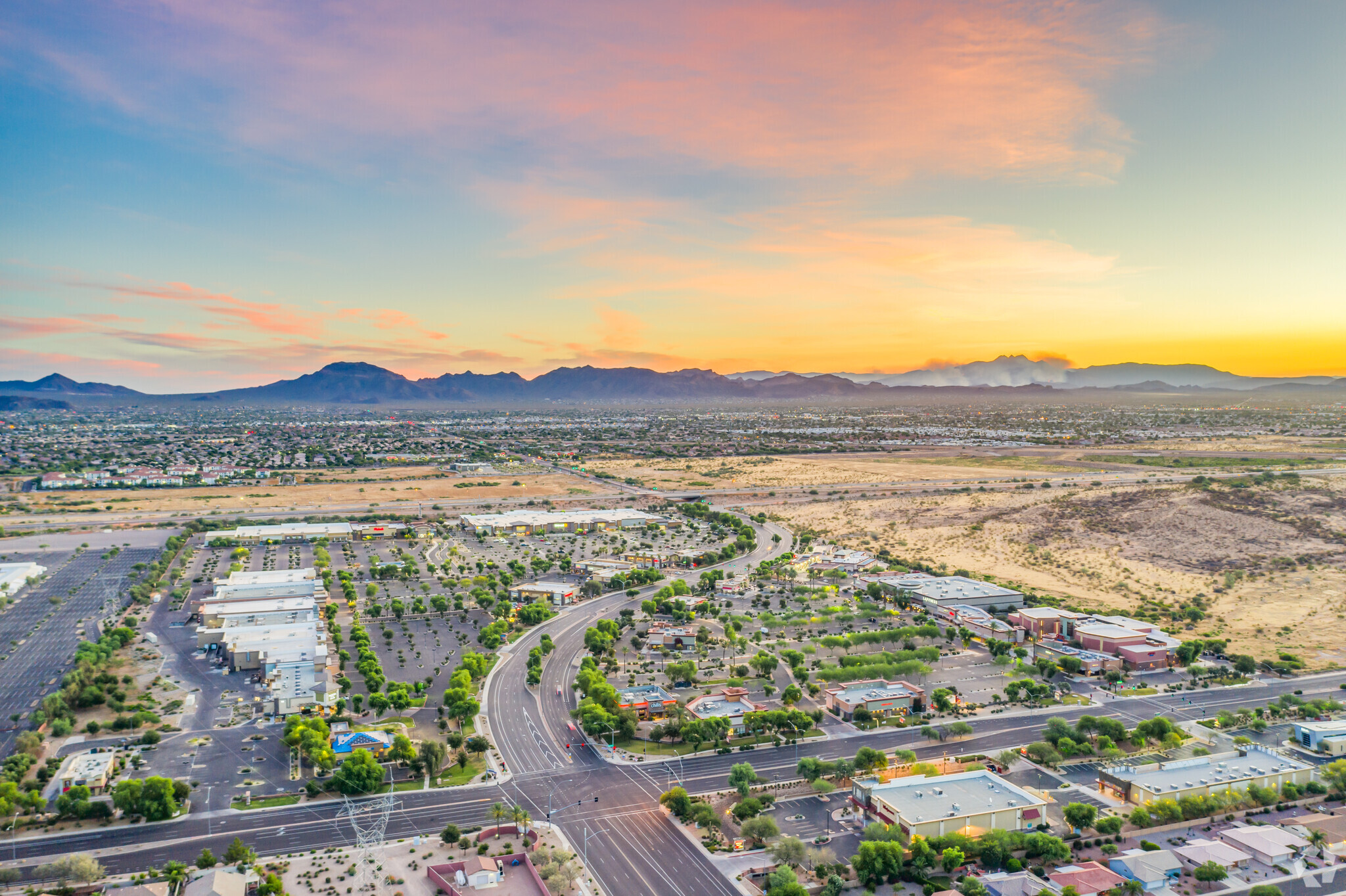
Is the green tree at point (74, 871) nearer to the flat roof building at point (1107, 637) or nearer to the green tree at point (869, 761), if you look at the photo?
the green tree at point (869, 761)

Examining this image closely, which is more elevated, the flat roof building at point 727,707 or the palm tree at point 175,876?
the palm tree at point 175,876

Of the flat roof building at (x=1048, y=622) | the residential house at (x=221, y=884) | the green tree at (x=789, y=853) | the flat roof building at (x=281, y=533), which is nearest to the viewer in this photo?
the residential house at (x=221, y=884)

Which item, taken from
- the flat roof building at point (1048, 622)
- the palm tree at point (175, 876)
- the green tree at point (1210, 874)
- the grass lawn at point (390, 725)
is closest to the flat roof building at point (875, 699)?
the flat roof building at point (1048, 622)

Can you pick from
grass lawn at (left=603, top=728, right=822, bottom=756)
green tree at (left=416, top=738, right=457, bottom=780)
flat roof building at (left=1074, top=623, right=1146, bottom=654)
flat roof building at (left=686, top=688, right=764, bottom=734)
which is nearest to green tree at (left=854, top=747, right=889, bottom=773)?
grass lawn at (left=603, top=728, right=822, bottom=756)

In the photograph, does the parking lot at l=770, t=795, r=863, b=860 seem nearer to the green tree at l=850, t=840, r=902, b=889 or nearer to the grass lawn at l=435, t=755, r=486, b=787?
the green tree at l=850, t=840, r=902, b=889

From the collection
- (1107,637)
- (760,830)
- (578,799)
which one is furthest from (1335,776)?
(578,799)

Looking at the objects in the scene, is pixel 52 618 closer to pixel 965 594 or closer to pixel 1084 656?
pixel 965 594
